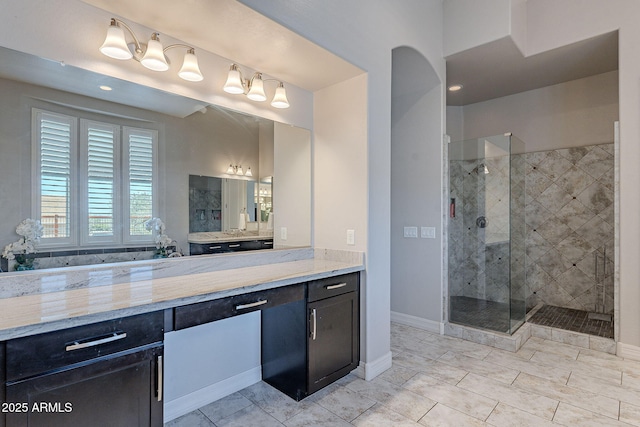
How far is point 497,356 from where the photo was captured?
300 cm

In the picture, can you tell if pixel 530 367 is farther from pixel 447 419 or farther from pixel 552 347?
pixel 447 419

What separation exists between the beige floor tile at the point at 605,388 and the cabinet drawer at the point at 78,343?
9.72ft

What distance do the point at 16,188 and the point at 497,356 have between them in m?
3.70

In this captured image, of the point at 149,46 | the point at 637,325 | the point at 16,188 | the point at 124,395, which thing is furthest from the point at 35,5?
the point at 637,325

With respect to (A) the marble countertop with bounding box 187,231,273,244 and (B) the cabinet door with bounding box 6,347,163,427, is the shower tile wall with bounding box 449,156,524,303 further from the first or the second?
(B) the cabinet door with bounding box 6,347,163,427

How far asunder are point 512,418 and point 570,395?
63 cm

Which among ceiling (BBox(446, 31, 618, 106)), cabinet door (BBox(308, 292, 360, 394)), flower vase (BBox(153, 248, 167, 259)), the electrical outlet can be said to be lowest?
cabinet door (BBox(308, 292, 360, 394))

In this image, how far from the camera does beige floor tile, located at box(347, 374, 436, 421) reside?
2.16 meters

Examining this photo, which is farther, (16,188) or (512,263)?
(512,263)

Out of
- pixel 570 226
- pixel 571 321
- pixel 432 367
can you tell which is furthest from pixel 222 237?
pixel 570 226

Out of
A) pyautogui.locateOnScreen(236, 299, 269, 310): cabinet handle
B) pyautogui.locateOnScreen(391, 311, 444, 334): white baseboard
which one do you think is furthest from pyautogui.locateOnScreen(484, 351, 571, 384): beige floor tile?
pyautogui.locateOnScreen(236, 299, 269, 310): cabinet handle

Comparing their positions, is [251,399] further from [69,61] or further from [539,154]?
[539,154]

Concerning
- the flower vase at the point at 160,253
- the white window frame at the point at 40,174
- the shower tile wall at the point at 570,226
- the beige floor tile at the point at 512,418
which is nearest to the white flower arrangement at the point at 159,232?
the flower vase at the point at 160,253

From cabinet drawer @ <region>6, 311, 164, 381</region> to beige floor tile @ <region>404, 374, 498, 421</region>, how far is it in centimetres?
190
